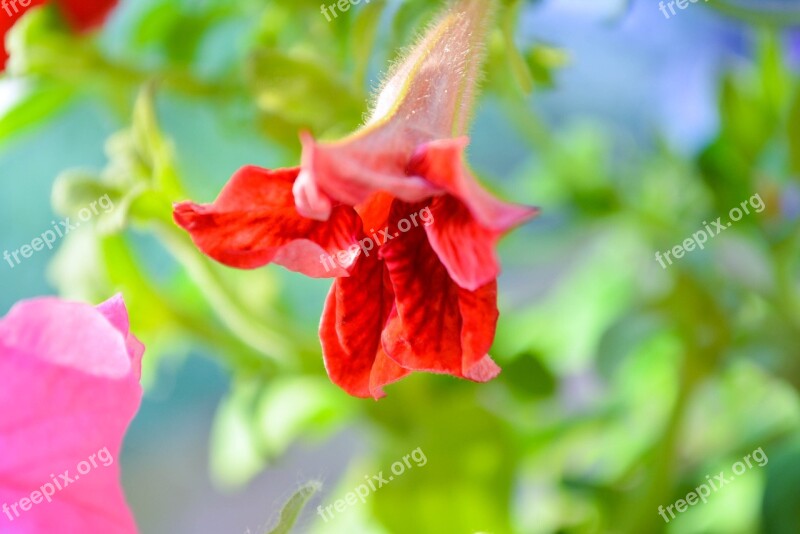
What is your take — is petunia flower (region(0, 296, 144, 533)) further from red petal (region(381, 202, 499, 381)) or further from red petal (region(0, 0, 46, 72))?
red petal (region(0, 0, 46, 72))

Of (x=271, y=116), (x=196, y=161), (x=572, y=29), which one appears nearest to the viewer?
(x=271, y=116)

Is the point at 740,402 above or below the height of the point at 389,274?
below

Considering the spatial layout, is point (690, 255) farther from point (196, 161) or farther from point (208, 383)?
point (208, 383)

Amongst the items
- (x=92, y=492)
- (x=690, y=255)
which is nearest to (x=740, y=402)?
(x=690, y=255)

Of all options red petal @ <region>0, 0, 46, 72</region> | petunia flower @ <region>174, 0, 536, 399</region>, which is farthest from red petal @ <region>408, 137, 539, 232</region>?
red petal @ <region>0, 0, 46, 72</region>

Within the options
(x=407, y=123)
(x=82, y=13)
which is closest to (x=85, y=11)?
(x=82, y=13)

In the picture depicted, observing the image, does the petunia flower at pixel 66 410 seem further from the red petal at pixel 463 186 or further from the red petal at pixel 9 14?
the red petal at pixel 9 14

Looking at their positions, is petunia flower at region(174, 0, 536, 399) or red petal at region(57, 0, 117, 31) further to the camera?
red petal at region(57, 0, 117, 31)
